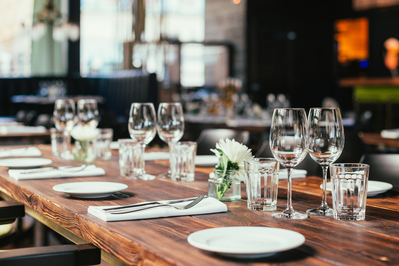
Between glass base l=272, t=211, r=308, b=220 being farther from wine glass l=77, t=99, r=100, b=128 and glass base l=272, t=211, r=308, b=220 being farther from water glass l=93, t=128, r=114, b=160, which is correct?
wine glass l=77, t=99, r=100, b=128

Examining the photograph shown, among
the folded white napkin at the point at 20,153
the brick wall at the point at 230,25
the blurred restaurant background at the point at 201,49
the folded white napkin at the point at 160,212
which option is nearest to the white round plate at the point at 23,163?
the folded white napkin at the point at 20,153

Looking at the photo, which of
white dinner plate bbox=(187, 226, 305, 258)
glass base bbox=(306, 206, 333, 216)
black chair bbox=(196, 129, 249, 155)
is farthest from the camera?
black chair bbox=(196, 129, 249, 155)

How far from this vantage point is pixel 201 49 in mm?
10875

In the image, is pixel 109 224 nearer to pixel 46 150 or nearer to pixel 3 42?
pixel 46 150

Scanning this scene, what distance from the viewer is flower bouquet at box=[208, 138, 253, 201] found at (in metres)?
1.25

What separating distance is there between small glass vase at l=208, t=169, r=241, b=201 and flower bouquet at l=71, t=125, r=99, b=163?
3.06 ft

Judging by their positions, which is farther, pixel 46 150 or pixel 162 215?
pixel 46 150

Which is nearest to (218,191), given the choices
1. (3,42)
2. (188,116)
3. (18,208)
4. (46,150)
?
(18,208)

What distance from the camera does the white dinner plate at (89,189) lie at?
49.2 inches

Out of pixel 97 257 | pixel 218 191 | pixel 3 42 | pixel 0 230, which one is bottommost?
pixel 0 230

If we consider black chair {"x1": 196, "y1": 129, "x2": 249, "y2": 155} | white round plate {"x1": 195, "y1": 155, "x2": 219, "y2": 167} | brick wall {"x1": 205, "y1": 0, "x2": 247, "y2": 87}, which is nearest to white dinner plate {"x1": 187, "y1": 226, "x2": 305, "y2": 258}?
white round plate {"x1": 195, "y1": 155, "x2": 219, "y2": 167}

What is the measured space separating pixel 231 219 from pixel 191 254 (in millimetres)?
261

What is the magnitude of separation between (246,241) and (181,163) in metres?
0.75

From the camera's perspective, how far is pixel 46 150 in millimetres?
2479
